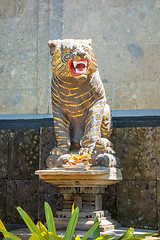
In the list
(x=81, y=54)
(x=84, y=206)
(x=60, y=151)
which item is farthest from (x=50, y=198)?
(x=81, y=54)

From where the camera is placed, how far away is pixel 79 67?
182 inches

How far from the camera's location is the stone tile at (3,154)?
5.98 meters

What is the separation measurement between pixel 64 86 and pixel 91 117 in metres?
0.47

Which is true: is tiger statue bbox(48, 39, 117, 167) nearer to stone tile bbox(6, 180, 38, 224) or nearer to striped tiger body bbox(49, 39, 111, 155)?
striped tiger body bbox(49, 39, 111, 155)

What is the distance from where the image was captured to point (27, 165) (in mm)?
5910

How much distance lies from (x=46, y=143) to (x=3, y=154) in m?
0.75

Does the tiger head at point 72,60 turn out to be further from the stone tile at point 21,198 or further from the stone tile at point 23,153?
the stone tile at point 21,198

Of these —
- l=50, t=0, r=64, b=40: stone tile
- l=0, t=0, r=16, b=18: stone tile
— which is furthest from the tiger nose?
l=0, t=0, r=16, b=18: stone tile

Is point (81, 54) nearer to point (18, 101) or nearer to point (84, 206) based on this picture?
point (84, 206)

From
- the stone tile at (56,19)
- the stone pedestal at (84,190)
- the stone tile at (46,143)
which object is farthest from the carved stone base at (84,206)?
the stone tile at (56,19)

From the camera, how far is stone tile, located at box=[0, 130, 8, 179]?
5.98 m

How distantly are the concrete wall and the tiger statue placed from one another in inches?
58.2

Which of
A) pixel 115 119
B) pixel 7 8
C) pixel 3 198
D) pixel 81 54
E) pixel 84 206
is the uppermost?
pixel 7 8


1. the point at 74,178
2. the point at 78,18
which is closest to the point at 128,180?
the point at 74,178
